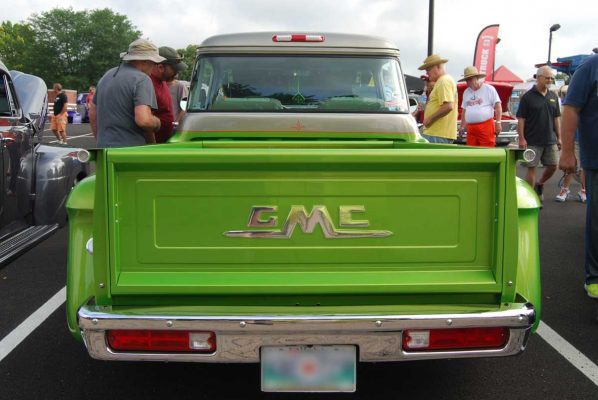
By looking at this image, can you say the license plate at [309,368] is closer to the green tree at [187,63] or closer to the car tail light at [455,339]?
the car tail light at [455,339]

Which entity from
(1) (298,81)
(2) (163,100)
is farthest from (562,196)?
(2) (163,100)

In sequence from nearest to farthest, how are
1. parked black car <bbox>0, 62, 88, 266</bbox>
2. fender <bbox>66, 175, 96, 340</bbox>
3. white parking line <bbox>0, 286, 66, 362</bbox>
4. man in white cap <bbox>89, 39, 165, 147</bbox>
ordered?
fender <bbox>66, 175, 96, 340</bbox>
white parking line <bbox>0, 286, 66, 362</bbox>
man in white cap <bbox>89, 39, 165, 147</bbox>
parked black car <bbox>0, 62, 88, 266</bbox>

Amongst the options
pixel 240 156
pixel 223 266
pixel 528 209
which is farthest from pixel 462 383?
pixel 240 156

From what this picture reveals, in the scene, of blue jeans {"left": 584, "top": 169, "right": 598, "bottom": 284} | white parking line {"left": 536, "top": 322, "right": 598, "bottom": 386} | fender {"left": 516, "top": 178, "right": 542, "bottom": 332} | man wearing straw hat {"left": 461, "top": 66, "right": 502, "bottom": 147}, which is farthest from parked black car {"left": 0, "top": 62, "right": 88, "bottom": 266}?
man wearing straw hat {"left": 461, "top": 66, "right": 502, "bottom": 147}

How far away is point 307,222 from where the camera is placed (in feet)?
7.83

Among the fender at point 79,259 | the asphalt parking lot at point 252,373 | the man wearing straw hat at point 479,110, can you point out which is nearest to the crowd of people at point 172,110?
the asphalt parking lot at point 252,373

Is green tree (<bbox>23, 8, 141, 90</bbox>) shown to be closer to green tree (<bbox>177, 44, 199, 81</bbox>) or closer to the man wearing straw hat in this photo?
green tree (<bbox>177, 44, 199, 81</bbox>)

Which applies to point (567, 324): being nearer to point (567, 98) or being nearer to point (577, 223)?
point (567, 98)

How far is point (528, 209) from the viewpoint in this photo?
263 centimetres

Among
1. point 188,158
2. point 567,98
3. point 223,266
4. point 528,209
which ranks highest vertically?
point 567,98

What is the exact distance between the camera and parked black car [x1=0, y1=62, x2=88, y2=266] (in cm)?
493

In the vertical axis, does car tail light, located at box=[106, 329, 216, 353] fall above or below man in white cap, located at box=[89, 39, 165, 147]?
below

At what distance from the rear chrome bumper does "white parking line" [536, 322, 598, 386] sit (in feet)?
3.77

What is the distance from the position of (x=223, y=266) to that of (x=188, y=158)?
46 centimetres
